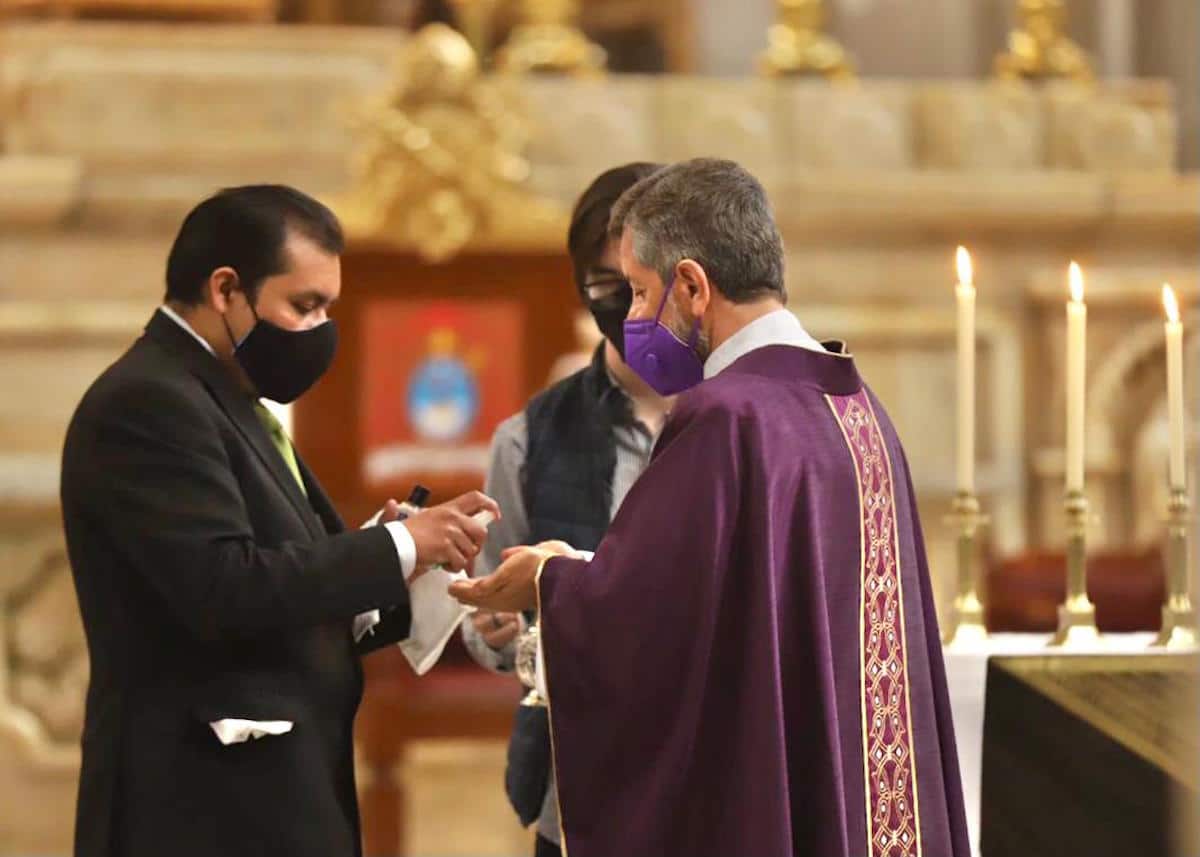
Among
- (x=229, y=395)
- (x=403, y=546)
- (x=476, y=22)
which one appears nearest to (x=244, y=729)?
(x=403, y=546)

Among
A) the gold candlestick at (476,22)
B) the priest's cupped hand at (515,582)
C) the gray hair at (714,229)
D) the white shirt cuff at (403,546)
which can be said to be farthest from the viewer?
the gold candlestick at (476,22)

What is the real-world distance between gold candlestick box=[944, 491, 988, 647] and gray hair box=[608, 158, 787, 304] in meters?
1.09

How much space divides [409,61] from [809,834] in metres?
4.36

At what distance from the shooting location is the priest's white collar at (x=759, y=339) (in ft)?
8.59

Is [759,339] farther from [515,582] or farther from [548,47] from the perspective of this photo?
[548,47]

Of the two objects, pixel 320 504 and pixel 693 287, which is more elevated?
pixel 693 287

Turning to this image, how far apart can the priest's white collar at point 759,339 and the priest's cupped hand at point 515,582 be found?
1.19 feet

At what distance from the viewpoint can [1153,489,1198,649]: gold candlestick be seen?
342 cm

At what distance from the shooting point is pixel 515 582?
8.96ft

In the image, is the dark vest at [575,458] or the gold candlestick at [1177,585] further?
the gold candlestick at [1177,585]

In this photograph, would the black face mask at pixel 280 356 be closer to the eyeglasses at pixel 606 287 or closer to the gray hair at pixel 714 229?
the eyeglasses at pixel 606 287

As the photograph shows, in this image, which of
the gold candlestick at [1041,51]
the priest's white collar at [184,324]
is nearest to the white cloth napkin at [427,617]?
the priest's white collar at [184,324]

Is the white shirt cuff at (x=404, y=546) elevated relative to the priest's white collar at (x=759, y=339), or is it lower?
lower

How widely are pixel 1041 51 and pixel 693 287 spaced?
5274 millimetres
